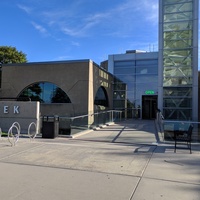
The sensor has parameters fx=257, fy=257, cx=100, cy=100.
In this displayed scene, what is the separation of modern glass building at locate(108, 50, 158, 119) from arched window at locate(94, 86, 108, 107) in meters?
2.54

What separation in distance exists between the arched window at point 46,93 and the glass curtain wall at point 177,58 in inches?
359

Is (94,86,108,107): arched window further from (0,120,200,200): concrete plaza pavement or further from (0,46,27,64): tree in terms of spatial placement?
(0,120,200,200): concrete plaza pavement

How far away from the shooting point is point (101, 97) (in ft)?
82.2

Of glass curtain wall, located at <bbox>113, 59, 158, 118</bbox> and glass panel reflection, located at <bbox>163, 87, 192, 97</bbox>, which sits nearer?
glass panel reflection, located at <bbox>163, 87, 192, 97</bbox>

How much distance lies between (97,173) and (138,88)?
77.1 ft

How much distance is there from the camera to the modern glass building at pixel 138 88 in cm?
2861

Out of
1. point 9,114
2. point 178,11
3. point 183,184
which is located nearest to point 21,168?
point 183,184

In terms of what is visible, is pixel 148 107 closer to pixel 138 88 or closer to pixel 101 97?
pixel 138 88

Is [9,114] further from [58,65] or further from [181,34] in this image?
[181,34]

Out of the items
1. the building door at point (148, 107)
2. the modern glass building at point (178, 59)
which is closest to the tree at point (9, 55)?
the building door at point (148, 107)

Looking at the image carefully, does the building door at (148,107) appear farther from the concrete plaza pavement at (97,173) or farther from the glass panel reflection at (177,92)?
the concrete plaza pavement at (97,173)

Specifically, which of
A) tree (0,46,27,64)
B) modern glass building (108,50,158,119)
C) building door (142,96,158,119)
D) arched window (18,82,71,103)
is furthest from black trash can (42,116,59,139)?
tree (0,46,27,64)

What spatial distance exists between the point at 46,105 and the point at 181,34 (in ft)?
43.6

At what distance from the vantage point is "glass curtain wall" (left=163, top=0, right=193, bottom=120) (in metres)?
22.4
